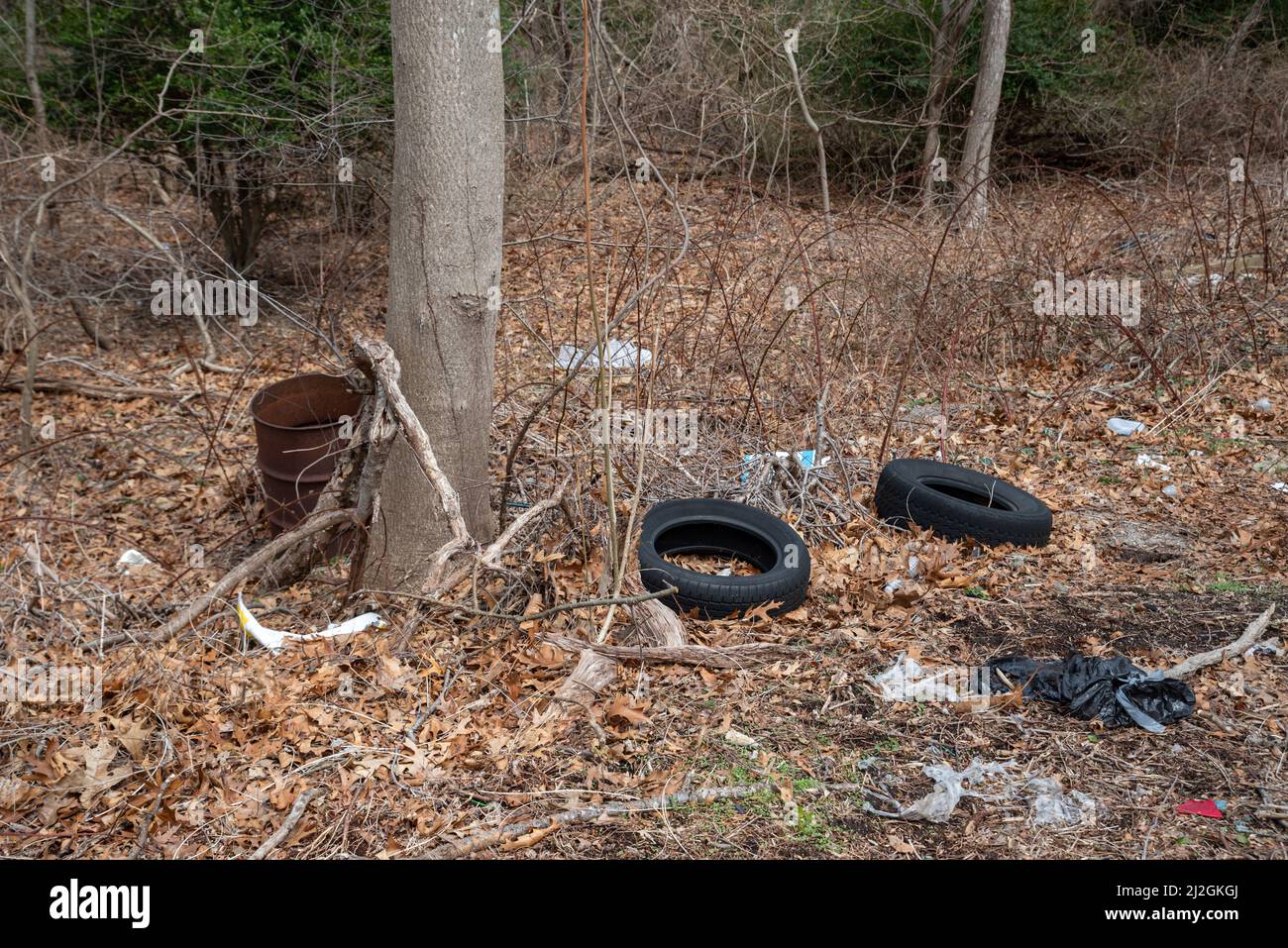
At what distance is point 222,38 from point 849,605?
6552 mm

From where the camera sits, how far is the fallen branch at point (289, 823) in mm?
2877

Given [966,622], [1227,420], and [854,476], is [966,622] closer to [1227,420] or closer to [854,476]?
[854,476]

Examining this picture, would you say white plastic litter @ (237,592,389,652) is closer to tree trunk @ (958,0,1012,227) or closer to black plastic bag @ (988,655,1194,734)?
black plastic bag @ (988,655,1194,734)

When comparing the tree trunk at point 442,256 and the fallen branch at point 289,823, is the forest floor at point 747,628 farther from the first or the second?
the tree trunk at point 442,256

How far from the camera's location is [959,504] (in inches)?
195

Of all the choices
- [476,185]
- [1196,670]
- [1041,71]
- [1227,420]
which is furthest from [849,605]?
[1041,71]

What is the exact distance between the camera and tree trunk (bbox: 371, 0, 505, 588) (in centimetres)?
392

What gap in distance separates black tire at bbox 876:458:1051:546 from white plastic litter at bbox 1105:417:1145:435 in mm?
1634

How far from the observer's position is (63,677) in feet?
12.0

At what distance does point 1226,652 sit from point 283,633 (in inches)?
158
